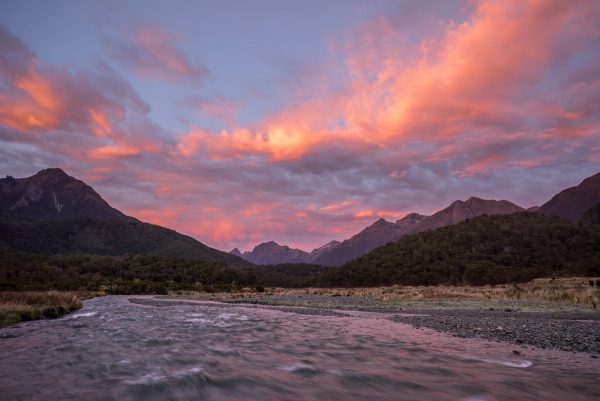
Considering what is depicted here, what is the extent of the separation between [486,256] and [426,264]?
62.8 feet

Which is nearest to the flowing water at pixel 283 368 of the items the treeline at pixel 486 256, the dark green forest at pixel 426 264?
the dark green forest at pixel 426 264

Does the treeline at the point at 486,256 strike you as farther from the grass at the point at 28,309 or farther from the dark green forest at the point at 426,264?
the grass at the point at 28,309

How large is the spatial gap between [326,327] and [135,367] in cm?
→ 1321

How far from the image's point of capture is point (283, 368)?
12.5 m

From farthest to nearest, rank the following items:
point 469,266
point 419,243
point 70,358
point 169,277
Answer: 1. point 419,243
2. point 169,277
3. point 469,266
4. point 70,358

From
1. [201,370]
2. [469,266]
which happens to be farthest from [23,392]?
[469,266]

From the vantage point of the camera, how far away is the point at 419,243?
155875 millimetres

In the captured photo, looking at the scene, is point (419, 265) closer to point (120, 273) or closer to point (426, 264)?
point (426, 264)

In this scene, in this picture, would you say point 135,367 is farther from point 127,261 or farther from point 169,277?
point 127,261

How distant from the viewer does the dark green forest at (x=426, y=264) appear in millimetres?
101250

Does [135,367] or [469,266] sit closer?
[135,367]

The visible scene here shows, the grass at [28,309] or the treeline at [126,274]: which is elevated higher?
the treeline at [126,274]

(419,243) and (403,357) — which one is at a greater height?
(419,243)

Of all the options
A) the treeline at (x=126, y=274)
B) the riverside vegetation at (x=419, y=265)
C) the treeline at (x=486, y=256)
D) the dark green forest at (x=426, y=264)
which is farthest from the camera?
the treeline at (x=486, y=256)
